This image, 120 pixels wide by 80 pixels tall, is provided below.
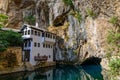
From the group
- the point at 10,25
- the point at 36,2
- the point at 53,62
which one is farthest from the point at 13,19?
the point at 53,62

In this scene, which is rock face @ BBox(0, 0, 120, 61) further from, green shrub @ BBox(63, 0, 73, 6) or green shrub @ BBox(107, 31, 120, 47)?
green shrub @ BBox(107, 31, 120, 47)

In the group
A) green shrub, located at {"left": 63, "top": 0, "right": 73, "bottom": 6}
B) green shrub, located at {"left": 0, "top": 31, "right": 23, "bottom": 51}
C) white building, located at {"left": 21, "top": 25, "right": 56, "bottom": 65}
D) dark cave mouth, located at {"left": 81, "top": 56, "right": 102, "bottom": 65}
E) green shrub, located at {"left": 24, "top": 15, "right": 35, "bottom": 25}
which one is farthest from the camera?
green shrub, located at {"left": 24, "top": 15, "right": 35, "bottom": 25}

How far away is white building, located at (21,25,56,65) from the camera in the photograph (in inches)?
1377

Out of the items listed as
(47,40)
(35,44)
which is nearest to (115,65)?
(35,44)

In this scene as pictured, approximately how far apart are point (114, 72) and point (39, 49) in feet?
88.1

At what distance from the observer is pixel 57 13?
43906 millimetres

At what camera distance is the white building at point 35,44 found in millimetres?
34969

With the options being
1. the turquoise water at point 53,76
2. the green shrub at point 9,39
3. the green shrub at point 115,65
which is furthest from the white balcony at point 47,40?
the green shrub at point 115,65

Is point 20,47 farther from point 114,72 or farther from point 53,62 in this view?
point 114,72

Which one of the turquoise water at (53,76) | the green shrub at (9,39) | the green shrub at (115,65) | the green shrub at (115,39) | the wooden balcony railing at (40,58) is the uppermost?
the green shrub at (9,39)

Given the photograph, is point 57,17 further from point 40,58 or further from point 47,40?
point 40,58

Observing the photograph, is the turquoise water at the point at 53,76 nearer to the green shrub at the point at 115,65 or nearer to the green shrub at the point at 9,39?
the green shrub at the point at 9,39

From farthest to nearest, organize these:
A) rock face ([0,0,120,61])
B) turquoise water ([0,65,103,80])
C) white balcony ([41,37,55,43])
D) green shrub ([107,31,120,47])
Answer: rock face ([0,0,120,61]), white balcony ([41,37,55,43]), turquoise water ([0,65,103,80]), green shrub ([107,31,120,47])

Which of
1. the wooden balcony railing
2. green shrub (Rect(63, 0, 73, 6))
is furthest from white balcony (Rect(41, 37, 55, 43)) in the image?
green shrub (Rect(63, 0, 73, 6))
